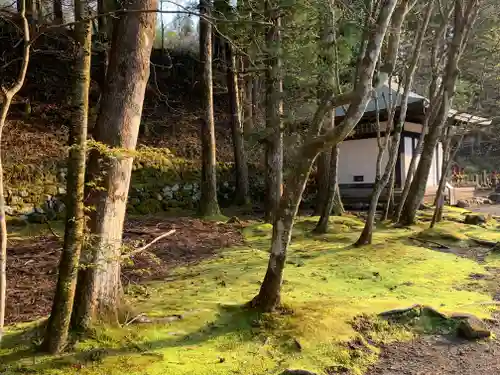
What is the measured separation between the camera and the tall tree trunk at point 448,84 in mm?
10930

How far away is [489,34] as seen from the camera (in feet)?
45.9

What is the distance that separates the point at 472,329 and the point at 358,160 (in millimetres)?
14387

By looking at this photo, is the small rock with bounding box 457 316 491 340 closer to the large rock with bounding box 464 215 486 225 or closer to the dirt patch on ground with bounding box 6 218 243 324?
the dirt patch on ground with bounding box 6 218 243 324

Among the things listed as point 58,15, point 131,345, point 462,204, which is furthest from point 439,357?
point 462,204

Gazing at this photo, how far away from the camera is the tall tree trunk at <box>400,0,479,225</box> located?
1093 centimetres

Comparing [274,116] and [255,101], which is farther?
[255,101]

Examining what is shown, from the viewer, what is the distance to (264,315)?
13.7 ft

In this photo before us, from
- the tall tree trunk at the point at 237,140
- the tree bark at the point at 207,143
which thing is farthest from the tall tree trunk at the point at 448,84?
the tall tree trunk at the point at 237,140

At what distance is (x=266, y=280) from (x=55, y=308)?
1.87 meters

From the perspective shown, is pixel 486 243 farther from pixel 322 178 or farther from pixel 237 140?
pixel 237 140

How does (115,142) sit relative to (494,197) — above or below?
above

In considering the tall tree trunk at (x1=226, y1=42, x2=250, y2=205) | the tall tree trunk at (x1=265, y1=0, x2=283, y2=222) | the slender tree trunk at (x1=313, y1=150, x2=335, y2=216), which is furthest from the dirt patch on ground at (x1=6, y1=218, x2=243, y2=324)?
the tall tree trunk at (x1=226, y1=42, x2=250, y2=205)

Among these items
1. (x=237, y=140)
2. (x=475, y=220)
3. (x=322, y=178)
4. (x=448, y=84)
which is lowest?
(x=475, y=220)

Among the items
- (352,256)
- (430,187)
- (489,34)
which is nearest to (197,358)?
(352,256)
